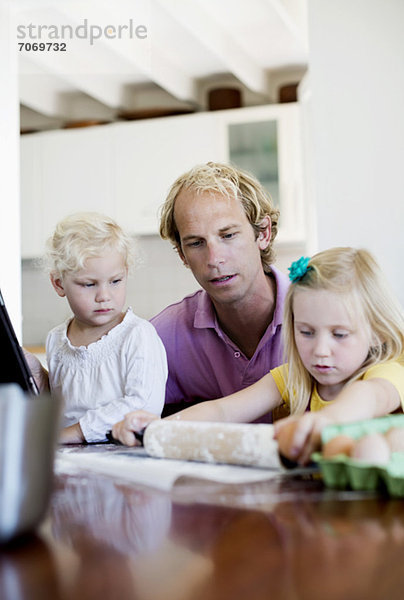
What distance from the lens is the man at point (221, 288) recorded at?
167 cm

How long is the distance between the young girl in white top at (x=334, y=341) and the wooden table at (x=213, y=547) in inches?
19.3

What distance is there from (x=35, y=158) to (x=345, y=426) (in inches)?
195

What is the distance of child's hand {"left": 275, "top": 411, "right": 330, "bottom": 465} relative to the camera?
0.74 metres

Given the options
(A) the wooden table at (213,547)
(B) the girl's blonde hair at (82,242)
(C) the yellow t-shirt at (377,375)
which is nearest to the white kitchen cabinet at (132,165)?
(B) the girl's blonde hair at (82,242)

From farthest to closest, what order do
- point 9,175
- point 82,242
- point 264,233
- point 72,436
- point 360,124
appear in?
point 9,175
point 360,124
point 264,233
point 82,242
point 72,436

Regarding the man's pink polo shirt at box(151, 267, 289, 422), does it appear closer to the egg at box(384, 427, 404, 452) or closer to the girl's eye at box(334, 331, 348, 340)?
the girl's eye at box(334, 331, 348, 340)

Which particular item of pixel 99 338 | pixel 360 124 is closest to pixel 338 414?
pixel 99 338

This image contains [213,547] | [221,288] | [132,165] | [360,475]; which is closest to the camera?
[213,547]

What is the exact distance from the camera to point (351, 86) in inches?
87.4

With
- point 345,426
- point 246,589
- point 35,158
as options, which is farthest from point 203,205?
point 35,158

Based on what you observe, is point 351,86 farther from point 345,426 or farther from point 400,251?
point 345,426

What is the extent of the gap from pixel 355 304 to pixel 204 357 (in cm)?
66

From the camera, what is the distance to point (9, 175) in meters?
3.04

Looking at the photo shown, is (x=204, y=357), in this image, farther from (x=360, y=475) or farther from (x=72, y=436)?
(x=360, y=475)
